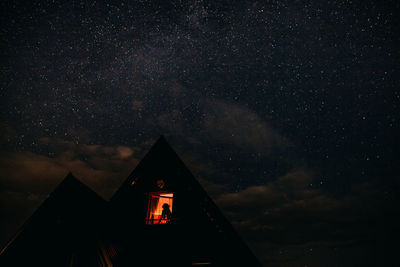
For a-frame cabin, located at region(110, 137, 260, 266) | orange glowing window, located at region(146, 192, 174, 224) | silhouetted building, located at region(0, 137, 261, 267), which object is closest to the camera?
a-frame cabin, located at region(110, 137, 260, 266)

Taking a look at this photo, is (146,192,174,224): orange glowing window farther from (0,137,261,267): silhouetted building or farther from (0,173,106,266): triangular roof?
(0,173,106,266): triangular roof

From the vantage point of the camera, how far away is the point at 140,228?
961cm

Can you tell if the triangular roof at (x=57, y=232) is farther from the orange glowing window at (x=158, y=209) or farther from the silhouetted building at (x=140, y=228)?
the orange glowing window at (x=158, y=209)

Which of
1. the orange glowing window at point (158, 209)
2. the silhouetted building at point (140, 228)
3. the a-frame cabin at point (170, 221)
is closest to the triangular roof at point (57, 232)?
the silhouetted building at point (140, 228)

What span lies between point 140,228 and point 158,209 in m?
1.54

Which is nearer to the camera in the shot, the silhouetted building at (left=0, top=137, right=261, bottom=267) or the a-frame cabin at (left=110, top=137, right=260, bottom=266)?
the a-frame cabin at (left=110, top=137, right=260, bottom=266)

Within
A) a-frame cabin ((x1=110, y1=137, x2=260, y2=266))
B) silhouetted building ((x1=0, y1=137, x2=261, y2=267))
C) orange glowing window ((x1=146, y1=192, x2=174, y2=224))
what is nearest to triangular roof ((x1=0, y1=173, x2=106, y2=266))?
silhouetted building ((x1=0, y1=137, x2=261, y2=267))

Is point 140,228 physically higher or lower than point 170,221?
lower

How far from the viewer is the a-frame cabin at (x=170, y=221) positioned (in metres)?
8.63

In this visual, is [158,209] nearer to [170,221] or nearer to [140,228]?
[140,228]

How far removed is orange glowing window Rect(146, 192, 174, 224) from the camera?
9609 mm

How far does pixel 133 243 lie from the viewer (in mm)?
9344

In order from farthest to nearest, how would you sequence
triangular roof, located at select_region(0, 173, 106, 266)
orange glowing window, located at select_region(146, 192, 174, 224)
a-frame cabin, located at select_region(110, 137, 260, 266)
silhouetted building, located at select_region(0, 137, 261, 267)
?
triangular roof, located at select_region(0, 173, 106, 266)
orange glowing window, located at select_region(146, 192, 174, 224)
silhouetted building, located at select_region(0, 137, 261, 267)
a-frame cabin, located at select_region(110, 137, 260, 266)

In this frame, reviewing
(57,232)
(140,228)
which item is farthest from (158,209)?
(57,232)
